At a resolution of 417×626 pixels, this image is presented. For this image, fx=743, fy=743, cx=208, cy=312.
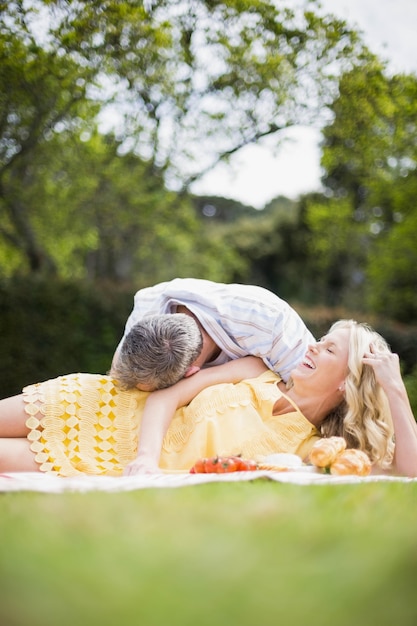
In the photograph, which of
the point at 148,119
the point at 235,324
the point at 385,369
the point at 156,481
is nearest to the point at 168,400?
the point at 235,324

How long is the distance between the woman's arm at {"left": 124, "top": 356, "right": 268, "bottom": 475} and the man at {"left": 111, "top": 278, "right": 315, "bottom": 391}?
0.07 meters

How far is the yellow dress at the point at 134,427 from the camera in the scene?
4.12 meters

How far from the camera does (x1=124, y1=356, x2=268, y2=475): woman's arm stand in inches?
152

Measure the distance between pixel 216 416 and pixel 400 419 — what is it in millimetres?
993

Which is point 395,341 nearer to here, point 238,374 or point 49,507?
point 238,374

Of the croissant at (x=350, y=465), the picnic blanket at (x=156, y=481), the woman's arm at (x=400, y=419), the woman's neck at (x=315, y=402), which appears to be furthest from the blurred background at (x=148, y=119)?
the picnic blanket at (x=156, y=481)

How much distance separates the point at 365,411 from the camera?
422 cm

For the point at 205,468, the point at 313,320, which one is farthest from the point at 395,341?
the point at 205,468

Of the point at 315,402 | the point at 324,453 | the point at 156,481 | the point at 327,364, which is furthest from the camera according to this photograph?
the point at 315,402

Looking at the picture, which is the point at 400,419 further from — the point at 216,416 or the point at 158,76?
the point at 158,76

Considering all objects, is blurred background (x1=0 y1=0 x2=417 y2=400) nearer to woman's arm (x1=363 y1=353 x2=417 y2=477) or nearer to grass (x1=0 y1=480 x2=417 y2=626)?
woman's arm (x1=363 y1=353 x2=417 y2=477)

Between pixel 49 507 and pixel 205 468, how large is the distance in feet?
4.99

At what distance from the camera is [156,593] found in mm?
1620

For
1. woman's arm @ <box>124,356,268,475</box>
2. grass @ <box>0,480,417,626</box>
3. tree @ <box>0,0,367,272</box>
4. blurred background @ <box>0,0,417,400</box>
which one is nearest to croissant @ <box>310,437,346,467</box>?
woman's arm @ <box>124,356,268,475</box>
